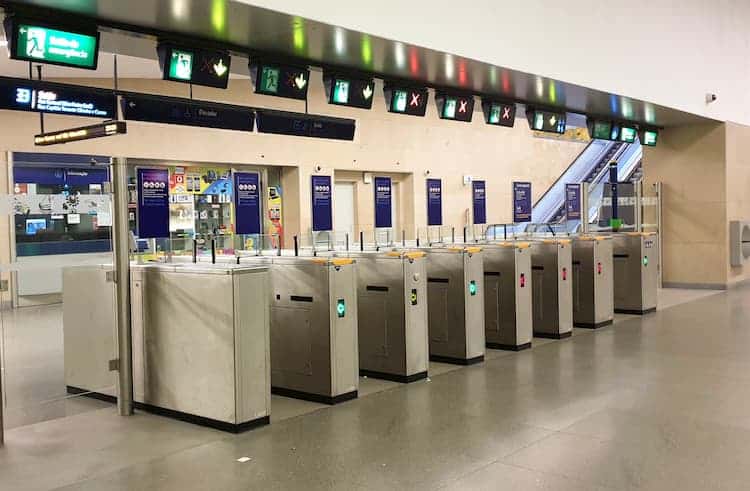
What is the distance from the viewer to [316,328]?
5.70 m

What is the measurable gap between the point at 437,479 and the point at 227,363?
173 centimetres

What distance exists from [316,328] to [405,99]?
361 centimetres

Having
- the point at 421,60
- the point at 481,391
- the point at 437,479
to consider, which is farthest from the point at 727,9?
the point at 437,479

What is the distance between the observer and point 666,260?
43.3ft

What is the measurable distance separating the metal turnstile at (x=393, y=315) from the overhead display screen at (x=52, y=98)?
2882 millimetres

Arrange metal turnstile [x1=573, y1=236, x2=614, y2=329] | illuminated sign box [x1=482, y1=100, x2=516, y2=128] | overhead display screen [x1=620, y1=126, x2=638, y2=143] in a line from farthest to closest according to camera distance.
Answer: overhead display screen [x1=620, y1=126, x2=638, y2=143]
illuminated sign box [x1=482, y1=100, x2=516, y2=128]
metal turnstile [x1=573, y1=236, x2=614, y2=329]

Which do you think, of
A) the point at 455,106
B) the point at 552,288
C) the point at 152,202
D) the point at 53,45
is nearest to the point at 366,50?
the point at 152,202

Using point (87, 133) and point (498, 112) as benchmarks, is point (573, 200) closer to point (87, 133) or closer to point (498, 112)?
point (498, 112)

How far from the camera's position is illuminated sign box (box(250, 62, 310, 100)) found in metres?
6.74

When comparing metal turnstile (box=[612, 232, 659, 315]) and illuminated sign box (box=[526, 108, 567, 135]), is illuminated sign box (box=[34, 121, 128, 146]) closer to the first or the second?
illuminated sign box (box=[526, 108, 567, 135])

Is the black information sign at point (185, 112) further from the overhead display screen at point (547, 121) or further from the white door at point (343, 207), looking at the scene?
the white door at point (343, 207)

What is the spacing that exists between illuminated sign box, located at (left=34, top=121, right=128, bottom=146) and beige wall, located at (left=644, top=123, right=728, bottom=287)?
944 centimetres

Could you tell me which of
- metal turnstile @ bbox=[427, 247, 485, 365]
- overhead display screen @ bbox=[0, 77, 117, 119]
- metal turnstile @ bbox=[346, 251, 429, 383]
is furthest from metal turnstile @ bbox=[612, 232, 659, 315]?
overhead display screen @ bbox=[0, 77, 117, 119]

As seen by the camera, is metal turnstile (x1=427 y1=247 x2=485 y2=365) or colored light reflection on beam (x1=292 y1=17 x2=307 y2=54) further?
metal turnstile (x1=427 y1=247 x2=485 y2=365)
